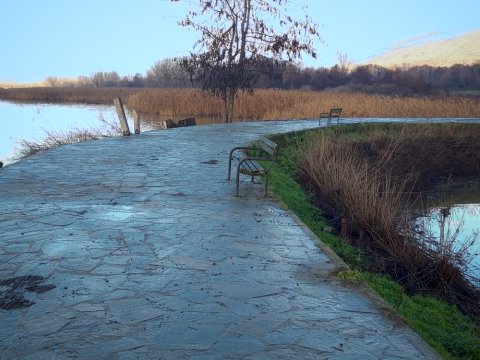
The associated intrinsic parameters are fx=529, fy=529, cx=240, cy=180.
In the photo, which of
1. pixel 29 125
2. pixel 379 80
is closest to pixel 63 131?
pixel 29 125

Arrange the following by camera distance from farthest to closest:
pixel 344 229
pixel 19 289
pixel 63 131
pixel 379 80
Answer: pixel 379 80
pixel 63 131
pixel 344 229
pixel 19 289

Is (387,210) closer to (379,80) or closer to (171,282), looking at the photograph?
(171,282)

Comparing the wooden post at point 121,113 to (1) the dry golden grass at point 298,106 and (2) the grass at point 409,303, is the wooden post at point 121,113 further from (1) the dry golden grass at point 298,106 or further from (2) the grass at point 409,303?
(1) the dry golden grass at point 298,106

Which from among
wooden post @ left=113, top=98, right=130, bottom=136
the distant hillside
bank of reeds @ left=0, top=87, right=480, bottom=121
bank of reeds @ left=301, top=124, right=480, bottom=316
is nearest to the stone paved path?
bank of reeds @ left=301, top=124, right=480, bottom=316

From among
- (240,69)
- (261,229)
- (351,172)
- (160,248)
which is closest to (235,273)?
(160,248)

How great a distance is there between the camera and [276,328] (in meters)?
3.29

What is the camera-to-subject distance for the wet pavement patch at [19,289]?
3.51 meters

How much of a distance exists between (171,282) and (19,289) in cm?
107

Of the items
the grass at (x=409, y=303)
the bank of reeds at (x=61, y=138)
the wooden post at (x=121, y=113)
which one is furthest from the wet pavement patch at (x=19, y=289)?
the bank of reeds at (x=61, y=138)

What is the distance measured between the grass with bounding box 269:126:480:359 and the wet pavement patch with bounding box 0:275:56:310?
228 cm

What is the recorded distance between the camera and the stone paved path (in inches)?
121

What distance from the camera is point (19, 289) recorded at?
3738mm

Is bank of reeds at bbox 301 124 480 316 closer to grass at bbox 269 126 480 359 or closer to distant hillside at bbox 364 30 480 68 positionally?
grass at bbox 269 126 480 359

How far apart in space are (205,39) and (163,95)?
334 inches
